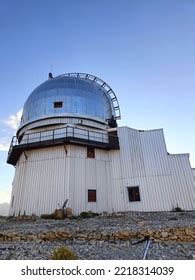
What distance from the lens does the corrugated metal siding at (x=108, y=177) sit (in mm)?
17344

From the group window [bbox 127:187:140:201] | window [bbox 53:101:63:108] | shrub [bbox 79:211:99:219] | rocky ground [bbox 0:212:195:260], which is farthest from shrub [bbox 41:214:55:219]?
window [bbox 53:101:63:108]

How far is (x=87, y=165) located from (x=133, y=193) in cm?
494

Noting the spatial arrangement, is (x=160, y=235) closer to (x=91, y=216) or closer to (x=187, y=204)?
(x=91, y=216)

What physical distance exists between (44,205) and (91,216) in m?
4.21

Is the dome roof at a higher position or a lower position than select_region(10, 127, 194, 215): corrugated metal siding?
higher

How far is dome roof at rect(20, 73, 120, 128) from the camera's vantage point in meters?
21.0

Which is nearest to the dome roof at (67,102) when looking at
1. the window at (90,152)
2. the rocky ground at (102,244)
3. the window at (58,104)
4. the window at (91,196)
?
the window at (58,104)

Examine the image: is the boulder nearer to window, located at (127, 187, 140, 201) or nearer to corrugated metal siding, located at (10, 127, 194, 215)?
corrugated metal siding, located at (10, 127, 194, 215)

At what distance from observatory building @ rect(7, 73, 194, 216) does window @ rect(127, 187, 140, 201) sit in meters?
0.09

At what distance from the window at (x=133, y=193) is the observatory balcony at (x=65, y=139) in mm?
4202

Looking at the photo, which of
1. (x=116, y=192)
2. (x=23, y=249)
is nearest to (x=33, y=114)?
(x=116, y=192)

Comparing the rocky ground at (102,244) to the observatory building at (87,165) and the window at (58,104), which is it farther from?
the window at (58,104)

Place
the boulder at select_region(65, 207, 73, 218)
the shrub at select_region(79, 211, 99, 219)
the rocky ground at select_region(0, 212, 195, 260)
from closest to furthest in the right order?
the rocky ground at select_region(0, 212, 195, 260) < the boulder at select_region(65, 207, 73, 218) < the shrub at select_region(79, 211, 99, 219)

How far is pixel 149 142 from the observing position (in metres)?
19.9
